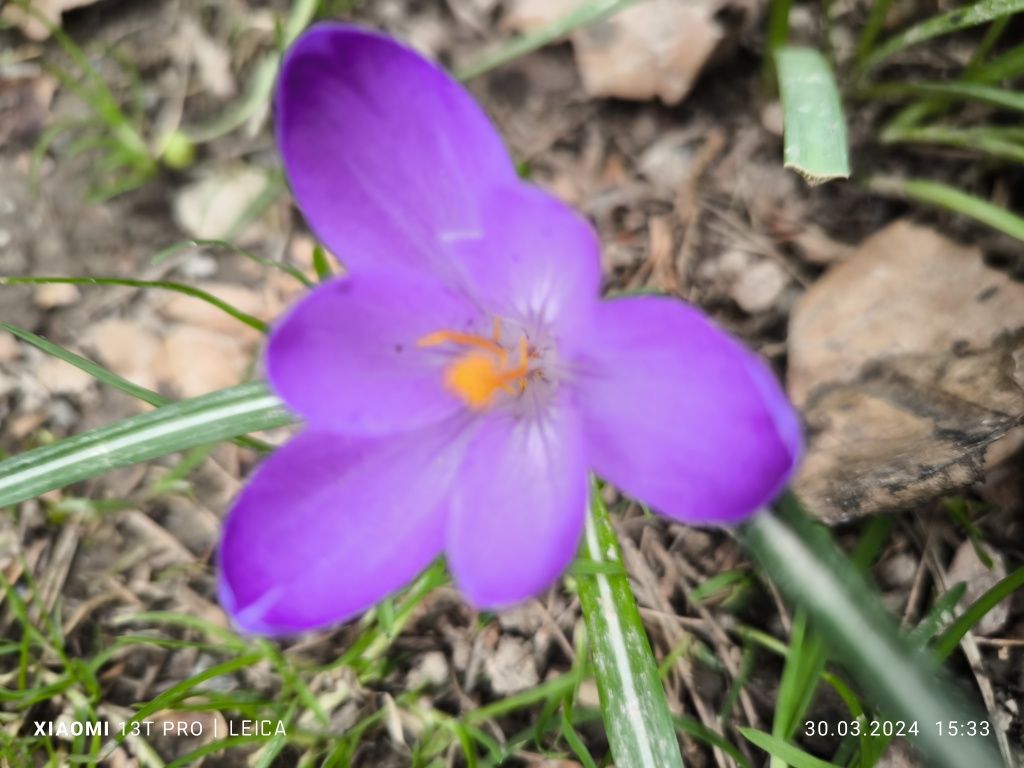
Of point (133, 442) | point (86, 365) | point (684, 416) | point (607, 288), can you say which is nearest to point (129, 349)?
point (86, 365)

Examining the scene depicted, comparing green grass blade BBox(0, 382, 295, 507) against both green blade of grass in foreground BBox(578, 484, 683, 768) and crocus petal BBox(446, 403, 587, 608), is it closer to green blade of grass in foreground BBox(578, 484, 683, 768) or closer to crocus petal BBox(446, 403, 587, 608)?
crocus petal BBox(446, 403, 587, 608)

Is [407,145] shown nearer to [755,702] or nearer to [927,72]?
[755,702]

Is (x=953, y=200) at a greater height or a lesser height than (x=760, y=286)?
greater

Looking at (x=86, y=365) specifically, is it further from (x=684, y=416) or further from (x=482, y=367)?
(x=684, y=416)

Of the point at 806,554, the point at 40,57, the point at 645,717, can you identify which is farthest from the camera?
the point at 40,57

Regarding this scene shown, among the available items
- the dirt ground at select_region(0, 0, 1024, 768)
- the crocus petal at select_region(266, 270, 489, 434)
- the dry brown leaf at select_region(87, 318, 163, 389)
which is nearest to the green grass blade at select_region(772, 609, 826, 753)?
the dirt ground at select_region(0, 0, 1024, 768)

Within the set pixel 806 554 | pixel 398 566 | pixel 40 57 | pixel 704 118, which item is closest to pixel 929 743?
pixel 806 554
